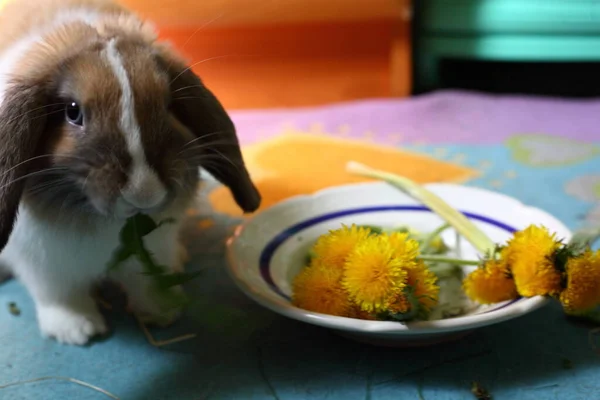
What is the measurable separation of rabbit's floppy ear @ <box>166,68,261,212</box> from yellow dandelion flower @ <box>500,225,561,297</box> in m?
0.39

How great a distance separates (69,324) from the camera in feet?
3.25

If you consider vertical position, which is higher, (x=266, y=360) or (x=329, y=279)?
(x=329, y=279)

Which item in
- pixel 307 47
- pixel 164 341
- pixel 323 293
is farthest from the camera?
pixel 307 47

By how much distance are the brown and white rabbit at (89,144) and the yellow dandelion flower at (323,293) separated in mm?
170

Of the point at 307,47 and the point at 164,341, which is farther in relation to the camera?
the point at 307,47

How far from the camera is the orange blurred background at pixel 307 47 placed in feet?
6.37

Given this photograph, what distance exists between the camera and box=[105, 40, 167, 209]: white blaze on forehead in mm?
761

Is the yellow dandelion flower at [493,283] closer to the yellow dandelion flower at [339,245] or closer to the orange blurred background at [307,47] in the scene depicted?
the yellow dandelion flower at [339,245]

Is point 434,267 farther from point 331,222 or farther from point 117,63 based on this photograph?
point 117,63

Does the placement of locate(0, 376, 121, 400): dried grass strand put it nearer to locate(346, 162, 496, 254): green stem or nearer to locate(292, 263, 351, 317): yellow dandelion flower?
locate(292, 263, 351, 317): yellow dandelion flower

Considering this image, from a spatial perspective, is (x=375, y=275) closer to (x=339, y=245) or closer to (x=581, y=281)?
(x=339, y=245)

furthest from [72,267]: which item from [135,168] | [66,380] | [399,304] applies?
[399,304]

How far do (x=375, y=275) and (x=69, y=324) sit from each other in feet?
1.58

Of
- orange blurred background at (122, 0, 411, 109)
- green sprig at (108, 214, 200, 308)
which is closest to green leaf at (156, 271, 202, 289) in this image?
green sprig at (108, 214, 200, 308)
